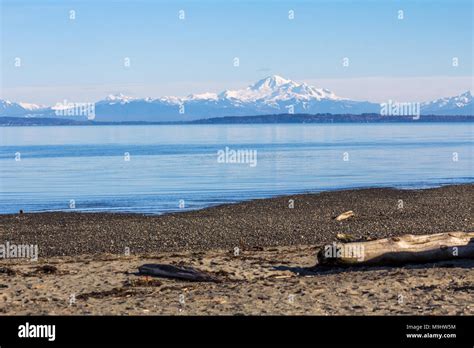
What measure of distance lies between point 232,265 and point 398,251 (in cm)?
413

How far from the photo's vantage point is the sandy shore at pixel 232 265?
14.4m

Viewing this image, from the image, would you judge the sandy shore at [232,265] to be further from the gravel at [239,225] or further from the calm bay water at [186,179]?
the calm bay water at [186,179]

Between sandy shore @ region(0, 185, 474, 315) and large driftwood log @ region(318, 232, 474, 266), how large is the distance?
298 mm

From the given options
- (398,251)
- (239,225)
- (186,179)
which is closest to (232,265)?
(398,251)

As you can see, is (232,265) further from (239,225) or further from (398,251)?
(239,225)

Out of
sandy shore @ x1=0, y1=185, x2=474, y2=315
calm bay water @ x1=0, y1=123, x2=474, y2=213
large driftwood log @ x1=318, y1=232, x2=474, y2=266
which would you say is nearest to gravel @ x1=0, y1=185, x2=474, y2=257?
sandy shore @ x1=0, y1=185, x2=474, y2=315

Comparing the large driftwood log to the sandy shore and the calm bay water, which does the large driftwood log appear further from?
the calm bay water

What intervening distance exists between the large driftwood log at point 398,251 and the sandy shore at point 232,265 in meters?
0.30

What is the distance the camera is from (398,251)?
1855 centimetres

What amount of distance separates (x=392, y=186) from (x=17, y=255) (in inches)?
1251

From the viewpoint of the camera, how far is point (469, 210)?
34.6 meters

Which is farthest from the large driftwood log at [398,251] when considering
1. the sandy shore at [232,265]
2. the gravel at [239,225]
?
the gravel at [239,225]

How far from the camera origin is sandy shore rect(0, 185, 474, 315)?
1443 centimetres
